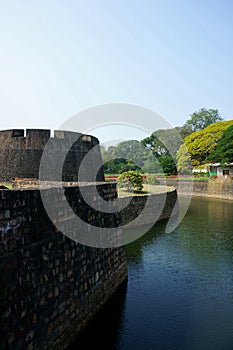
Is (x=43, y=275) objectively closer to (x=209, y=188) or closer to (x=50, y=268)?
(x=50, y=268)

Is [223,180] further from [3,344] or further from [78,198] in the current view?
[3,344]

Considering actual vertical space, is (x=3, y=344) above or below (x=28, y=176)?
below

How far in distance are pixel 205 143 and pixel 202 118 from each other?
59.2ft

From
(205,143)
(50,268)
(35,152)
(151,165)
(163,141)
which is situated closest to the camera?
(50,268)

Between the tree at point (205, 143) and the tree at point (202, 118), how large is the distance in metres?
15.0

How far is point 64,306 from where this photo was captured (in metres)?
4.86

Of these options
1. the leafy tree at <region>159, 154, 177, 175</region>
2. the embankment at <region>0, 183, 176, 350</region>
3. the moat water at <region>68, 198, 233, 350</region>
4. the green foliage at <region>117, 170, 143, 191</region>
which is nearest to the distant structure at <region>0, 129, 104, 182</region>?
the moat water at <region>68, 198, 233, 350</region>

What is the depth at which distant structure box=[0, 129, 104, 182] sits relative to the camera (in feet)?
40.0

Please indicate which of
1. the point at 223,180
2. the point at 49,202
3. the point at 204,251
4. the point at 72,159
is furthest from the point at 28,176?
the point at 223,180

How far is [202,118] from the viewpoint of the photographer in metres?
60.8

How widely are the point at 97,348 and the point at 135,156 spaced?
54.4m

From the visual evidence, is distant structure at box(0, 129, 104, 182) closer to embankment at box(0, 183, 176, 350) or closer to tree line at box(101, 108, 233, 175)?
embankment at box(0, 183, 176, 350)

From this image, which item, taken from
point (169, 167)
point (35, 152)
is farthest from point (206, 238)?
point (169, 167)

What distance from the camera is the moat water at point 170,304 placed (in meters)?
5.56
